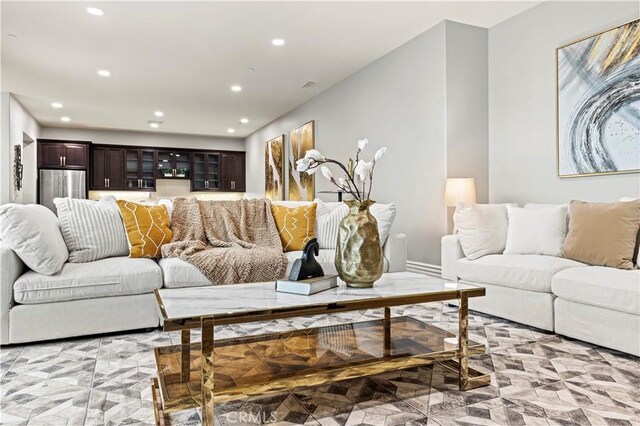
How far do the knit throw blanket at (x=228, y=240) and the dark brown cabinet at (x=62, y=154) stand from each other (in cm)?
717

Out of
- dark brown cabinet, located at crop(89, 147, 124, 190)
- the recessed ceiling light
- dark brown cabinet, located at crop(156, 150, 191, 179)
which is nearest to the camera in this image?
the recessed ceiling light

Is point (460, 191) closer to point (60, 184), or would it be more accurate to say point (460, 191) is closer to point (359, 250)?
point (359, 250)

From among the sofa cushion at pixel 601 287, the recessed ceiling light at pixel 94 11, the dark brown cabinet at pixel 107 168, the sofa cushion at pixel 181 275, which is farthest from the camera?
the dark brown cabinet at pixel 107 168

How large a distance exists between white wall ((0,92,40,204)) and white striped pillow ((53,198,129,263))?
465 centimetres

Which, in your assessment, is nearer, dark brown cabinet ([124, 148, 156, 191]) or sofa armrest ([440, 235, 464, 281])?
sofa armrest ([440, 235, 464, 281])

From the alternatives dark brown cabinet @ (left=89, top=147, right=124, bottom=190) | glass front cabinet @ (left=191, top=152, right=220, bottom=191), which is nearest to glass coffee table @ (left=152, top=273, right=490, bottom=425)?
dark brown cabinet @ (left=89, top=147, right=124, bottom=190)

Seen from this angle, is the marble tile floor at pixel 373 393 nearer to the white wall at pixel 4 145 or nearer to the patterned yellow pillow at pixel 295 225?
the patterned yellow pillow at pixel 295 225

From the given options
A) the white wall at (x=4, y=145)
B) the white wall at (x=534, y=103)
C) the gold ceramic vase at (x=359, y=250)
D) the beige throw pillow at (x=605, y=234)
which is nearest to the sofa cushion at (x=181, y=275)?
the gold ceramic vase at (x=359, y=250)

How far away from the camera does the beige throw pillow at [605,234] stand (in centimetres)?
270

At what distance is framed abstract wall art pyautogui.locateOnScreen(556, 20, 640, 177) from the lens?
3.22 meters

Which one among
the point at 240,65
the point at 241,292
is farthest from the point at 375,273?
the point at 240,65

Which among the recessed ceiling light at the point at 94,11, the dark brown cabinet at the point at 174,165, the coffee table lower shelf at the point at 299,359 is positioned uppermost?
the recessed ceiling light at the point at 94,11

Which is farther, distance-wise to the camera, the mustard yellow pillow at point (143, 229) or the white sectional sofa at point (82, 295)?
the mustard yellow pillow at point (143, 229)

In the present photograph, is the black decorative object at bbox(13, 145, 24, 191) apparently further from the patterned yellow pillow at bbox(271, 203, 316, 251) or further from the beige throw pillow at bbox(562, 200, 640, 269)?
the beige throw pillow at bbox(562, 200, 640, 269)
